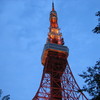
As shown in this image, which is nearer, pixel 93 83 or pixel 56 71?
pixel 93 83

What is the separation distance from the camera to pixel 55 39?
36125mm

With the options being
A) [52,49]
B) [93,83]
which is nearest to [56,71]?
[52,49]

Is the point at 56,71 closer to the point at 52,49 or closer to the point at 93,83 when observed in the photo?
the point at 52,49

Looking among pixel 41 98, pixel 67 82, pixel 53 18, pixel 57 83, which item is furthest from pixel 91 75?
pixel 53 18

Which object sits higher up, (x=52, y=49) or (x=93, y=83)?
(x=52, y=49)

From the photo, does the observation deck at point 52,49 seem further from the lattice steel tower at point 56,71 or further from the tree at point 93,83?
the tree at point 93,83

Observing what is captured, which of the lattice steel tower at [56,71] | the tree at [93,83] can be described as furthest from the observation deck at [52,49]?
the tree at [93,83]

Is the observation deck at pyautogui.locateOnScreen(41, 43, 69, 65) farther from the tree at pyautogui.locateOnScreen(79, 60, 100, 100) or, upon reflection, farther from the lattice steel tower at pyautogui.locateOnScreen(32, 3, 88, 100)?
→ the tree at pyautogui.locateOnScreen(79, 60, 100, 100)

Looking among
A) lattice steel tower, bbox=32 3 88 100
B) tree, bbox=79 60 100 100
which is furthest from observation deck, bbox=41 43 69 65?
tree, bbox=79 60 100 100

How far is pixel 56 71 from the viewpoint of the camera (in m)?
32.1

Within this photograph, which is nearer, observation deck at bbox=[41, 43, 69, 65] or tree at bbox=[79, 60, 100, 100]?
tree at bbox=[79, 60, 100, 100]

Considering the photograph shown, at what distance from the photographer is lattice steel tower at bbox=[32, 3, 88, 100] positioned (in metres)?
27.9

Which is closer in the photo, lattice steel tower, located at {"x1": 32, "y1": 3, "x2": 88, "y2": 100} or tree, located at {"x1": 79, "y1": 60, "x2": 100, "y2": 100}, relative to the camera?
tree, located at {"x1": 79, "y1": 60, "x2": 100, "y2": 100}

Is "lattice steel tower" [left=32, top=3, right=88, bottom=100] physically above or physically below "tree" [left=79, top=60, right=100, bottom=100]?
above
